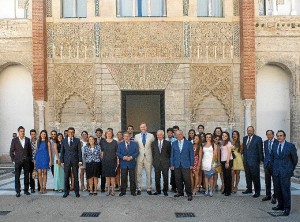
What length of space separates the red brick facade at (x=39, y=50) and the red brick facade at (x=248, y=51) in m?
6.74

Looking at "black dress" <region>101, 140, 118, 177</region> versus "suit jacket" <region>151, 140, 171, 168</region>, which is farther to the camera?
"suit jacket" <region>151, 140, 171, 168</region>

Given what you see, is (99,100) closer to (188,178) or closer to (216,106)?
(216,106)

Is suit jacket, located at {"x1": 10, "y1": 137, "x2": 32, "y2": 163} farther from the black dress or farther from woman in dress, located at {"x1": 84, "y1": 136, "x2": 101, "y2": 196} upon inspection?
the black dress

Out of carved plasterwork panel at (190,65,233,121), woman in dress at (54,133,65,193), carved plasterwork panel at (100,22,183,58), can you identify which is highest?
carved plasterwork panel at (100,22,183,58)

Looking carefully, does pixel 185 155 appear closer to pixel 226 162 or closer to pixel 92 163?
pixel 226 162

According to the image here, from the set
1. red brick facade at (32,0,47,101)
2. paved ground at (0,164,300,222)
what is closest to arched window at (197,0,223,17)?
red brick facade at (32,0,47,101)

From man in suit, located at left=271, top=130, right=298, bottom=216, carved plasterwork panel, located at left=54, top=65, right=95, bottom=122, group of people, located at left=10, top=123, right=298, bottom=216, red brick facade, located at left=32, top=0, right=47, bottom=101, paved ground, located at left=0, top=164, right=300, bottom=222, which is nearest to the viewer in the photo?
paved ground, located at left=0, top=164, right=300, bottom=222

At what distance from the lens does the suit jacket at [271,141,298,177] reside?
7.01m

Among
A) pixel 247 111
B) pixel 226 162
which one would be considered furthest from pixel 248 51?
pixel 226 162

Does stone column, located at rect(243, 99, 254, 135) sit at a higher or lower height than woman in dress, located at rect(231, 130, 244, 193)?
higher

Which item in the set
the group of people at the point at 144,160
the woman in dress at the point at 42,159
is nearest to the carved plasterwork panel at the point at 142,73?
the group of people at the point at 144,160

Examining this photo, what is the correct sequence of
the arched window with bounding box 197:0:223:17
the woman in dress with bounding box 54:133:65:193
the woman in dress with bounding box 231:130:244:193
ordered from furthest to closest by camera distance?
the arched window with bounding box 197:0:223:17, the woman in dress with bounding box 54:133:65:193, the woman in dress with bounding box 231:130:244:193

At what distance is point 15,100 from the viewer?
16000mm

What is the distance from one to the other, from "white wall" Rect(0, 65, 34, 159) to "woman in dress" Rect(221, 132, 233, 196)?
8840 mm
